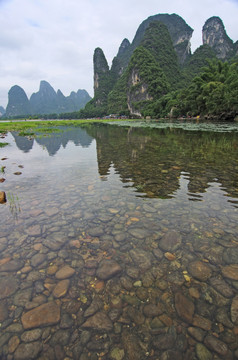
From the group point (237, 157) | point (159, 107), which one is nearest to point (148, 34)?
point (159, 107)

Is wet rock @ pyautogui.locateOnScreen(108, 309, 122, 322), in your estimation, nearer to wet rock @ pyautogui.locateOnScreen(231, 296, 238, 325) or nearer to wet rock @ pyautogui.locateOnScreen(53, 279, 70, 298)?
wet rock @ pyautogui.locateOnScreen(53, 279, 70, 298)

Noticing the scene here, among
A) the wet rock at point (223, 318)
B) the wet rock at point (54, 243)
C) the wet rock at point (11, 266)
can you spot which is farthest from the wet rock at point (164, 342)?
the wet rock at point (11, 266)

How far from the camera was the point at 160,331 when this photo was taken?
8.14 ft

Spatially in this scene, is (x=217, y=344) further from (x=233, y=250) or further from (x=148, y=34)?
(x=148, y=34)

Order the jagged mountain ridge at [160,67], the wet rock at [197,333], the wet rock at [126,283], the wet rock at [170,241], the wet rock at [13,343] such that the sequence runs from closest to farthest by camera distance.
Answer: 1. the wet rock at [13,343]
2. the wet rock at [197,333]
3. the wet rock at [126,283]
4. the wet rock at [170,241]
5. the jagged mountain ridge at [160,67]

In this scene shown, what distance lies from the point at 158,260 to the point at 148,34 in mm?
232556

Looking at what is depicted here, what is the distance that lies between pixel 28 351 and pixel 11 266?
170cm

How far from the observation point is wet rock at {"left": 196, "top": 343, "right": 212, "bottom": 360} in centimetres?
217

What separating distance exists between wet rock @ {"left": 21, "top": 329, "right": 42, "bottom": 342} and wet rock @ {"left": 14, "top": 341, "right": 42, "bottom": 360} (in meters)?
0.06

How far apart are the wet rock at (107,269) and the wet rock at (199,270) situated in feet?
4.51

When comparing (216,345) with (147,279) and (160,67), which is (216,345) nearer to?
(147,279)

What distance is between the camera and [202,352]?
2225mm

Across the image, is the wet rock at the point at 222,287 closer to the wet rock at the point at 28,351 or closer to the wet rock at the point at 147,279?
the wet rock at the point at 147,279

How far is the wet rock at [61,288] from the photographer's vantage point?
9.95 feet
